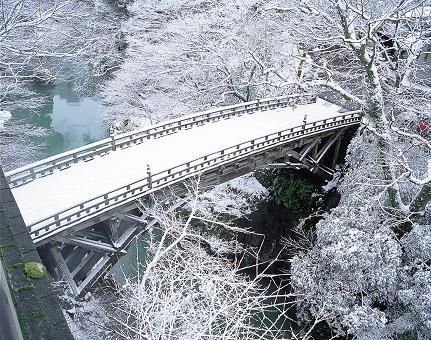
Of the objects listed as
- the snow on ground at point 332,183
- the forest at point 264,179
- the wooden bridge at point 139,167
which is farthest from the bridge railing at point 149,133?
the snow on ground at point 332,183

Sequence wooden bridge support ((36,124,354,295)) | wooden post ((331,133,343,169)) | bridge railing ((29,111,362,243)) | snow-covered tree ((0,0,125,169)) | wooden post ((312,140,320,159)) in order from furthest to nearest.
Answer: wooden post ((331,133,343,169)), wooden post ((312,140,320,159)), snow-covered tree ((0,0,125,169)), wooden bridge support ((36,124,354,295)), bridge railing ((29,111,362,243))

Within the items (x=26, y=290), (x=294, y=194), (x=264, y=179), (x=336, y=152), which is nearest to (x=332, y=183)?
(x=336, y=152)

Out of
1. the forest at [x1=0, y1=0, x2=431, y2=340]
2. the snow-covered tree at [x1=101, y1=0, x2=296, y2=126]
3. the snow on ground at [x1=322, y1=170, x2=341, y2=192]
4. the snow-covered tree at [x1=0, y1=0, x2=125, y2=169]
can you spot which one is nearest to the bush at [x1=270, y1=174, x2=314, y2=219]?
the forest at [x1=0, y1=0, x2=431, y2=340]

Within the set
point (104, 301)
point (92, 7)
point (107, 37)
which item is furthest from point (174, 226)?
point (92, 7)

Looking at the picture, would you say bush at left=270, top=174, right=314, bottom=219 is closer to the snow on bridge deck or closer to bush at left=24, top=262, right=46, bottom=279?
the snow on bridge deck

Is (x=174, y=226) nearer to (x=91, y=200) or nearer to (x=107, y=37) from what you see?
(x=91, y=200)
